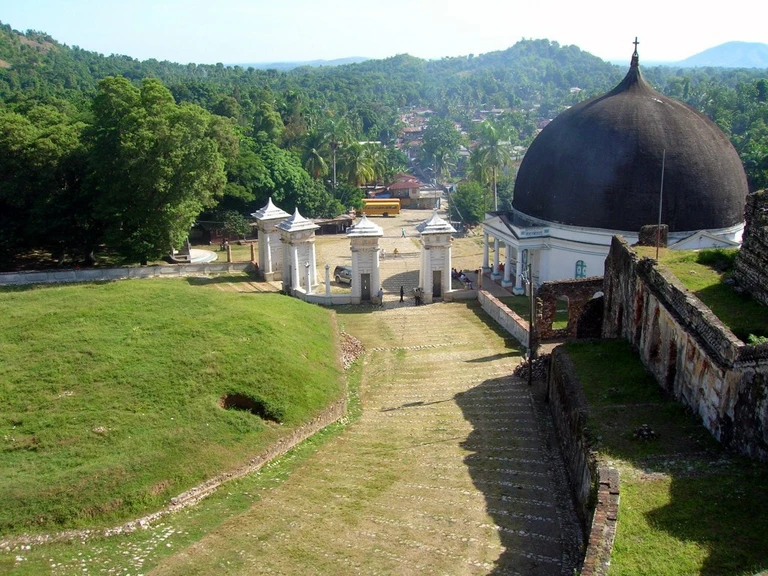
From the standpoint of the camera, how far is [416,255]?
55.8 metres

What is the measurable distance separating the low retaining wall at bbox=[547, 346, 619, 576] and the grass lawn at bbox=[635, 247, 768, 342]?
15.2ft

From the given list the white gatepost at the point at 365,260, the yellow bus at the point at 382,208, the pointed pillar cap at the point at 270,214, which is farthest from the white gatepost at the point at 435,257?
the yellow bus at the point at 382,208

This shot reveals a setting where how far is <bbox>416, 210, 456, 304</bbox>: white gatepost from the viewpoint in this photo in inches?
1655

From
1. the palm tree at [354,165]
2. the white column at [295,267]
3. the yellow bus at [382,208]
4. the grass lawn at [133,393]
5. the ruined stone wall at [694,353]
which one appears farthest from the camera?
the palm tree at [354,165]

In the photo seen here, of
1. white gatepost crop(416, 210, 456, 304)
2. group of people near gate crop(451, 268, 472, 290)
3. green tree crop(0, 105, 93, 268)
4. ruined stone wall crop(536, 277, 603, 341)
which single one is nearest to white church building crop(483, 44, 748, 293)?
group of people near gate crop(451, 268, 472, 290)

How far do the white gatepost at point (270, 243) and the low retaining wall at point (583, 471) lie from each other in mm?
24605

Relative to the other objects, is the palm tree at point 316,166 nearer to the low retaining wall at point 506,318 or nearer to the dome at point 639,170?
the dome at point 639,170

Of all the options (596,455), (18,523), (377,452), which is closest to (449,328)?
(377,452)

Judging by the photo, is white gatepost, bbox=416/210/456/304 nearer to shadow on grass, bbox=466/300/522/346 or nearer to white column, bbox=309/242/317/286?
shadow on grass, bbox=466/300/522/346

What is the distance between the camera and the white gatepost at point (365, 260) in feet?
137

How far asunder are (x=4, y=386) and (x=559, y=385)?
694 inches

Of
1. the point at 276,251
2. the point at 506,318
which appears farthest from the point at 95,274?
the point at 506,318

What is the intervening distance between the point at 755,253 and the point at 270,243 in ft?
99.1

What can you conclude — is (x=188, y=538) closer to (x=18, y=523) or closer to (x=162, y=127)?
(x=18, y=523)
